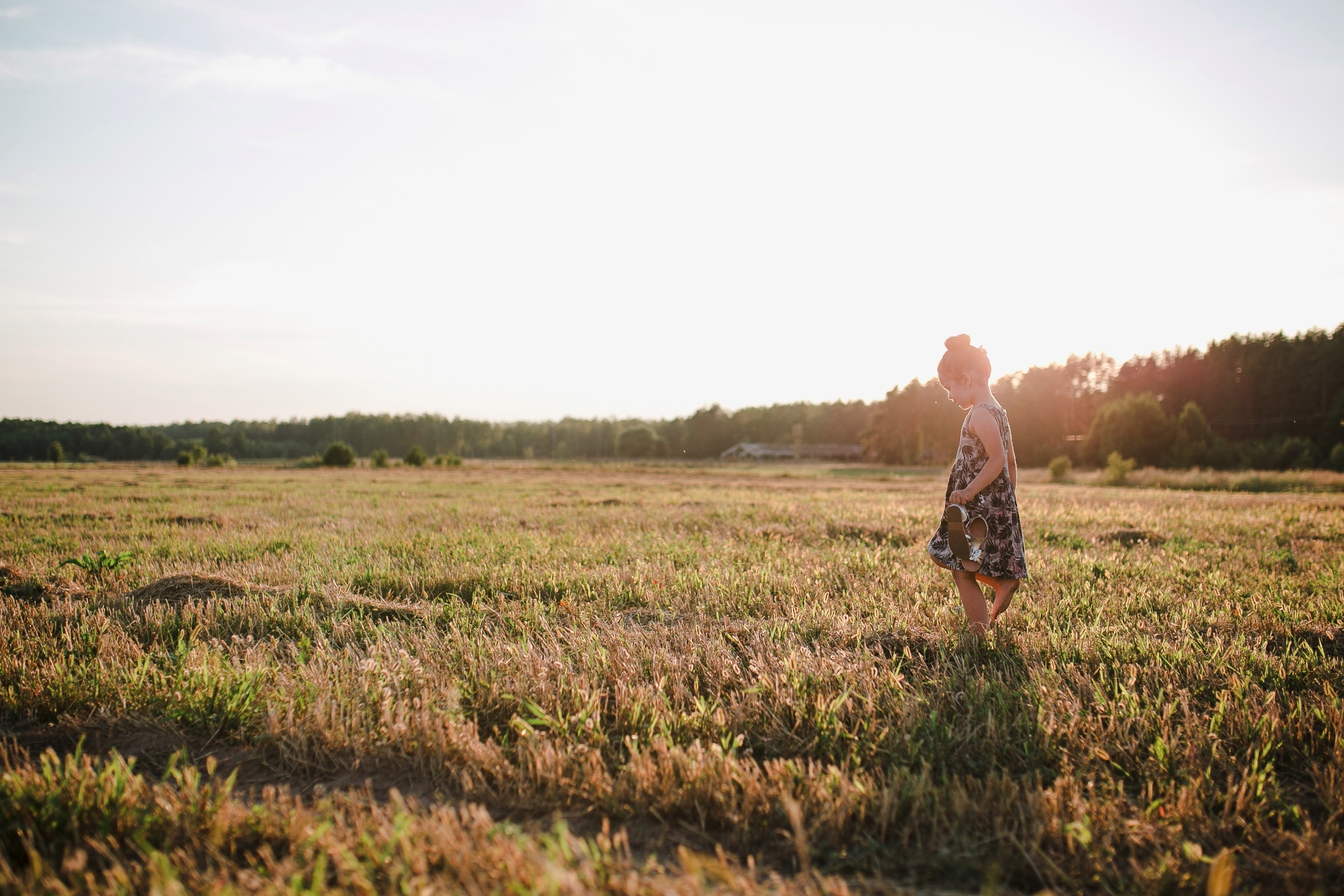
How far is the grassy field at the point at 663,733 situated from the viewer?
2020 millimetres

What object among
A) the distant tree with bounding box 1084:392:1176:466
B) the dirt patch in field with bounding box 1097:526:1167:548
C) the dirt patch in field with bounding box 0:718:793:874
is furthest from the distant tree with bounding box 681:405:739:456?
the dirt patch in field with bounding box 0:718:793:874

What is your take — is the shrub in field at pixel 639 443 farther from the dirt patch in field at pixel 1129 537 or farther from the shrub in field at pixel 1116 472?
the dirt patch in field at pixel 1129 537

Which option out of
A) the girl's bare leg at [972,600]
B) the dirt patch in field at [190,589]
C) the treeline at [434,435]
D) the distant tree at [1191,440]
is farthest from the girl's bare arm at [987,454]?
the treeline at [434,435]

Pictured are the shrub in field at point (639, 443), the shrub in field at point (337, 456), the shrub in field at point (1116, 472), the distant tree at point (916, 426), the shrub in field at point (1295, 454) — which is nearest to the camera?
the shrub in field at point (1116, 472)

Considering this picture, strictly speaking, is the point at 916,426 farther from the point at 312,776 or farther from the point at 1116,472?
the point at 312,776

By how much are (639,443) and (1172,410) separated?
7826cm

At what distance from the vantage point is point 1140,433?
5916 centimetres

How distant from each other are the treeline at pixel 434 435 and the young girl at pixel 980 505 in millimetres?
107399

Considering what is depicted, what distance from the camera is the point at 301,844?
79.1 inches

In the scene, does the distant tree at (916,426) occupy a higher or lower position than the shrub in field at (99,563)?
higher

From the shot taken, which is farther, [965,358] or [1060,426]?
[1060,426]

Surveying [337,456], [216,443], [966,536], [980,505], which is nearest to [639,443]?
[337,456]

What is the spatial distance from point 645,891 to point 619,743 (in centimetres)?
111

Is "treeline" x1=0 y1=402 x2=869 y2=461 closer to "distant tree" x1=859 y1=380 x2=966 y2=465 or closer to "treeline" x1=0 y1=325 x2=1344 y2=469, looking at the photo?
"treeline" x1=0 y1=325 x2=1344 y2=469
